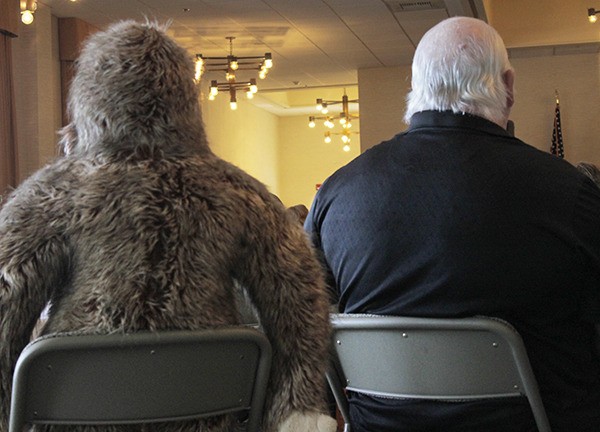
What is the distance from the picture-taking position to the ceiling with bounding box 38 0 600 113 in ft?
34.0

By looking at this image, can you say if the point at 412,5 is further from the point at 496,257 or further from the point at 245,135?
the point at 496,257

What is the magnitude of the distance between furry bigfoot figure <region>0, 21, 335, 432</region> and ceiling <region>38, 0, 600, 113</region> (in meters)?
8.40

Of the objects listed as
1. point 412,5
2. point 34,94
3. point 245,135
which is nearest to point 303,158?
point 245,135

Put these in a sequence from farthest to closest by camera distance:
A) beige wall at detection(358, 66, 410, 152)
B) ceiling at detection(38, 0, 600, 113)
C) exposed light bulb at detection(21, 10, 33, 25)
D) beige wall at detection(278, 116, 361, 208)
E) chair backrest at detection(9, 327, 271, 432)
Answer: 1. beige wall at detection(278, 116, 361, 208)
2. beige wall at detection(358, 66, 410, 152)
3. ceiling at detection(38, 0, 600, 113)
4. exposed light bulb at detection(21, 10, 33, 25)
5. chair backrest at detection(9, 327, 271, 432)

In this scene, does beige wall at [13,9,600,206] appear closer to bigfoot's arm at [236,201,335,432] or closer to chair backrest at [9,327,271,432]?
bigfoot's arm at [236,201,335,432]

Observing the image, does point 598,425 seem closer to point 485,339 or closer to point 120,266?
point 485,339

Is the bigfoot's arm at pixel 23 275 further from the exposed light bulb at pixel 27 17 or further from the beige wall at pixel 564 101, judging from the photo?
the beige wall at pixel 564 101

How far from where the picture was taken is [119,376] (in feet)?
5.22

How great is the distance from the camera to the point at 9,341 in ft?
5.55

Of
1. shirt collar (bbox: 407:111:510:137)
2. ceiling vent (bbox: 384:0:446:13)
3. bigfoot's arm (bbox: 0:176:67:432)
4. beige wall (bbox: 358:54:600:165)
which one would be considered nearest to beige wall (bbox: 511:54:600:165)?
beige wall (bbox: 358:54:600:165)

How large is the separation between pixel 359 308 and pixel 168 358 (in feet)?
1.85

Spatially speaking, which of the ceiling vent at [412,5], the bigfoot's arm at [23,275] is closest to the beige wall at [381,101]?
the ceiling vent at [412,5]

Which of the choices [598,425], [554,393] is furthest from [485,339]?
[598,425]

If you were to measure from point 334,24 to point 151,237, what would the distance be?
10.0 m
